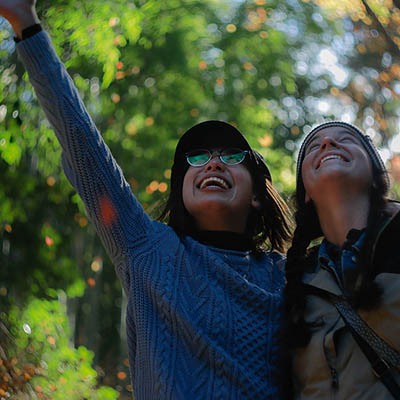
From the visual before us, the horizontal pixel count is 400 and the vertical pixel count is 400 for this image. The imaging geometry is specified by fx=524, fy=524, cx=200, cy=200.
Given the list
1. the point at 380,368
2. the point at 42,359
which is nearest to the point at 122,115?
the point at 42,359

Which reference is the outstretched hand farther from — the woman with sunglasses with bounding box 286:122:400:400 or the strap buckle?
the strap buckle

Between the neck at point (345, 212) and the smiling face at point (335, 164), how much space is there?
0.13 ft

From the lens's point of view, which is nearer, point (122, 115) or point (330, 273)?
point (330, 273)

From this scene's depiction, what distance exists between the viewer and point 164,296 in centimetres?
206

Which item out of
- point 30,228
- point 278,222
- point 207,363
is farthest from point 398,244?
point 30,228

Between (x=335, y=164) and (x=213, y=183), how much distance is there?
63cm

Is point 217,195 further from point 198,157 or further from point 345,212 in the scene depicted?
point 345,212

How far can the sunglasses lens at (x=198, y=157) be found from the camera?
8.44 ft

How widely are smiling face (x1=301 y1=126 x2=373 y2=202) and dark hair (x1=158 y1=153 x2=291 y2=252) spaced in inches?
16.8

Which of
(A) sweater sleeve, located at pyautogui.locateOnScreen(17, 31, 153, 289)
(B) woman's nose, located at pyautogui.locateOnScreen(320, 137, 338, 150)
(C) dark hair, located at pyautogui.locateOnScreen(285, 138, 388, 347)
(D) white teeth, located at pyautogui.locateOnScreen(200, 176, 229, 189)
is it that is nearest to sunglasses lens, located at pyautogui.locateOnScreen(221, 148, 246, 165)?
(D) white teeth, located at pyautogui.locateOnScreen(200, 176, 229, 189)

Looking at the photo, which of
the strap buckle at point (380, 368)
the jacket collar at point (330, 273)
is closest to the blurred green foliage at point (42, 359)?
the jacket collar at point (330, 273)

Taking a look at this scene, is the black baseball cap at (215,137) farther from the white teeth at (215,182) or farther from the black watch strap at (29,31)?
the black watch strap at (29,31)

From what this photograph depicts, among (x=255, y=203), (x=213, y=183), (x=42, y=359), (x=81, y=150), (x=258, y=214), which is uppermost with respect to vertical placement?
(x=81, y=150)

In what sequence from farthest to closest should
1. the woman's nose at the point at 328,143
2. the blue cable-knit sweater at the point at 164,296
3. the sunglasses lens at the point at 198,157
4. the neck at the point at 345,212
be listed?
the sunglasses lens at the point at 198,157
the woman's nose at the point at 328,143
the neck at the point at 345,212
the blue cable-knit sweater at the point at 164,296
